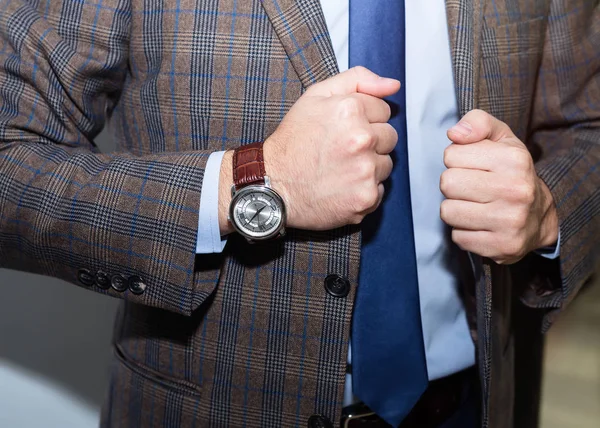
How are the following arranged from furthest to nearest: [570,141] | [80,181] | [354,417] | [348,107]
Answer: [570,141]
[354,417]
[80,181]
[348,107]

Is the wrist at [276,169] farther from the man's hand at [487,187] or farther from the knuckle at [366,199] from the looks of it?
the man's hand at [487,187]

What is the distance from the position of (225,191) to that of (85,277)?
26cm

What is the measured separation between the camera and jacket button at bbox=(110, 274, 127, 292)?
37.9 inches

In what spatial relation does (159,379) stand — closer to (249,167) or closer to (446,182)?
(249,167)

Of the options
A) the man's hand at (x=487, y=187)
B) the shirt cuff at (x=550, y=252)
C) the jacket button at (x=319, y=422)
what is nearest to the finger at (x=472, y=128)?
the man's hand at (x=487, y=187)

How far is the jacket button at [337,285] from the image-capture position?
3.14 feet

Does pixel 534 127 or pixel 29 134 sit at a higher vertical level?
pixel 534 127

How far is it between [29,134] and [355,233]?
20.2 inches

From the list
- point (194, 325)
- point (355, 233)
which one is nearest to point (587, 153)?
point (355, 233)

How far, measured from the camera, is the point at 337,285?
96 centimetres

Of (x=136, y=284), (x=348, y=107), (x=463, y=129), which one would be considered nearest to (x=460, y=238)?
(x=463, y=129)

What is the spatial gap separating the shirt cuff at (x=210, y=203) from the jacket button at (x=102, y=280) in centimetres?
15

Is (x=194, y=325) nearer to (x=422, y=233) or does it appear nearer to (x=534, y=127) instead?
(x=422, y=233)

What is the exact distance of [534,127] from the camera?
51.6 inches
